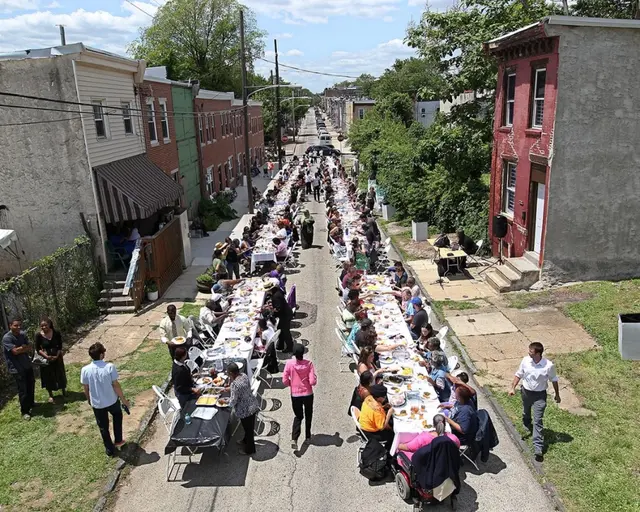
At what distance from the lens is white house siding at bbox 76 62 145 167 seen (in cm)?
1589

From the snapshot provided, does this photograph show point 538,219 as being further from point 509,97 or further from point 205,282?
point 205,282

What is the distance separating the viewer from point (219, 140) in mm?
35969

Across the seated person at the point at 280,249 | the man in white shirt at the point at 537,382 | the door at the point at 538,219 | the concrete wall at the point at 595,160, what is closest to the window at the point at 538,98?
the concrete wall at the point at 595,160

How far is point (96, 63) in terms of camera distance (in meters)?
Answer: 16.2

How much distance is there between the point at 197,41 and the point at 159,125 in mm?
35632

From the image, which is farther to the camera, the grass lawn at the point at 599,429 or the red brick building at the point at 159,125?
the red brick building at the point at 159,125

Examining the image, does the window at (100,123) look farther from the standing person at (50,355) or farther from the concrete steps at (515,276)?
the concrete steps at (515,276)

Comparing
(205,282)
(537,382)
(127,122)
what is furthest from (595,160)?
(127,122)

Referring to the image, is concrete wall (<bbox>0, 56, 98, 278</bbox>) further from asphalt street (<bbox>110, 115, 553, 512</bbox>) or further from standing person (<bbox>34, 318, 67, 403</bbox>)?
asphalt street (<bbox>110, 115, 553, 512</bbox>)

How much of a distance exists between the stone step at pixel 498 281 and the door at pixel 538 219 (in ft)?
4.39

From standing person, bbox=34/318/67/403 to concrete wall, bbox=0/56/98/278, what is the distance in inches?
253

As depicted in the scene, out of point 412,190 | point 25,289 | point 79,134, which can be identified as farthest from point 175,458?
point 412,190

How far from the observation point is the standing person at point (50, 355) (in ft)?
34.0

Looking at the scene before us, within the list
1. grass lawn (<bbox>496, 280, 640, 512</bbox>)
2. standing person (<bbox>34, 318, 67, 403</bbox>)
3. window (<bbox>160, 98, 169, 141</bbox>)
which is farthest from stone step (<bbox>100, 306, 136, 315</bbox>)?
grass lawn (<bbox>496, 280, 640, 512</bbox>)
